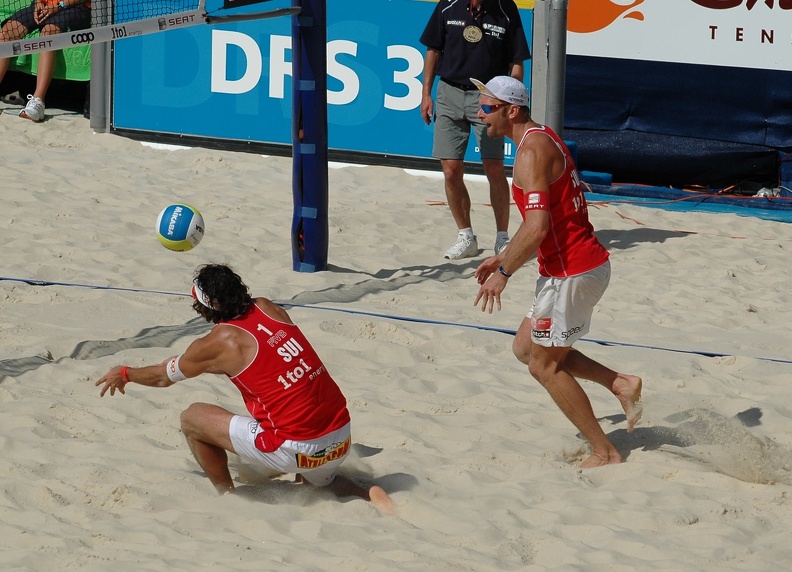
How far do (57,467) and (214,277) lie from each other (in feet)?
3.19

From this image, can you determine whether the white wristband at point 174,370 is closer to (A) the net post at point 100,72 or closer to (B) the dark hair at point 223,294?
(B) the dark hair at point 223,294

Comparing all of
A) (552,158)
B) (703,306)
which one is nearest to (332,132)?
(703,306)

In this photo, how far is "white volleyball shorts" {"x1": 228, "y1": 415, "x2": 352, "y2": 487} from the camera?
4.09 metres

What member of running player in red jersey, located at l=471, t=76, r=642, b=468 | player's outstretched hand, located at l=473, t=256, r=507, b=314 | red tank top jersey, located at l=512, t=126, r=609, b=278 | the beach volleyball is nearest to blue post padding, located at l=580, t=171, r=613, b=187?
the beach volleyball

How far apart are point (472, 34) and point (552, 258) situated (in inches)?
141

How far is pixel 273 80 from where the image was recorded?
10.6 meters

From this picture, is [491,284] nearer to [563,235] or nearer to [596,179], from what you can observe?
[563,235]

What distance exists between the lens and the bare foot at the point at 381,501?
13.5ft

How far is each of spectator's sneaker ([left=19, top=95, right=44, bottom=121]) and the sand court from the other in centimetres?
194

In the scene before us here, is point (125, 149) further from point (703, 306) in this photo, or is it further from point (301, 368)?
point (301, 368)

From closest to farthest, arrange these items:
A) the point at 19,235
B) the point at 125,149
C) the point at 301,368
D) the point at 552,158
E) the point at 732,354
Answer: the point at 301,368, the point at 552,158, the point at 732,354, the point at 19,235, the point at 125,149

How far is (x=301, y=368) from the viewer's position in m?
4.06

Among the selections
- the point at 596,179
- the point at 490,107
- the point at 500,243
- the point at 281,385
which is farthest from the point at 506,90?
the point at 596,179

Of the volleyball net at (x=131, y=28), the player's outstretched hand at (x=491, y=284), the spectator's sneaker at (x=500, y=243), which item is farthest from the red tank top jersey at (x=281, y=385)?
the spectator's sneaker at (x=500, y=243)
